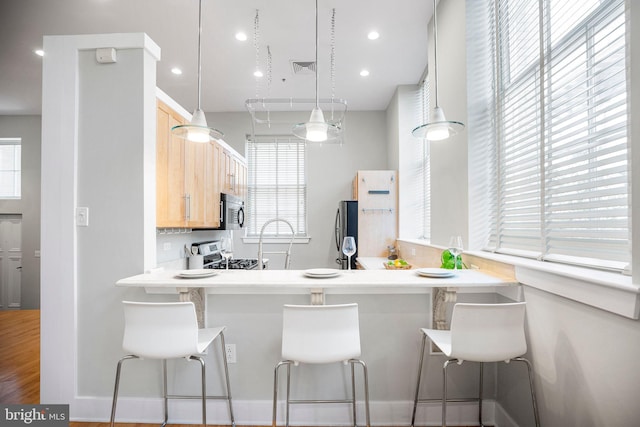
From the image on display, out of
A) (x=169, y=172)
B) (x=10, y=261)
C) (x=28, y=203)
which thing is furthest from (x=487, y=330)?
(x=10, y=261)

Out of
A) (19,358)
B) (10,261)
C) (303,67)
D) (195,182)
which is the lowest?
(19,358)

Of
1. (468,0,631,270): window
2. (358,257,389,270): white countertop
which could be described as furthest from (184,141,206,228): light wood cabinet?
(468,0,631,270): window

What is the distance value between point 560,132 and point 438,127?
22.8 inches

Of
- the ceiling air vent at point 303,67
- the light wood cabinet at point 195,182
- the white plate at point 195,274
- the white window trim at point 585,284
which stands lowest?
the white plate at point 195,274

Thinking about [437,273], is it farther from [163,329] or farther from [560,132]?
[163,329]

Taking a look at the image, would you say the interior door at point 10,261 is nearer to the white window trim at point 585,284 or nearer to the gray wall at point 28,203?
the gray wall at point 28,203

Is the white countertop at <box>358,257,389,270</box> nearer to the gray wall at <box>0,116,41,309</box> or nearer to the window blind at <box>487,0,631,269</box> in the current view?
the window blind at <box>487,0,631,269</box>

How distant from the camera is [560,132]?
154 cm

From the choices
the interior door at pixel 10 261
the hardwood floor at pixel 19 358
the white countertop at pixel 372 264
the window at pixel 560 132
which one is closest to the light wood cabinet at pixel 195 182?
the hardwood floor at pixel 19 358

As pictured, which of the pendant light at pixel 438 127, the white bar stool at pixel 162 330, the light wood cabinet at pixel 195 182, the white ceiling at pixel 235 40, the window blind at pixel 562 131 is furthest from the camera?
the light wood cabinet at pixel 195 182

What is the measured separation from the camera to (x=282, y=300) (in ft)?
6.29

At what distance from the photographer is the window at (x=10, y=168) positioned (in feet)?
16.3

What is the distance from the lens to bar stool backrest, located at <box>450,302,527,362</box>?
1387 mm

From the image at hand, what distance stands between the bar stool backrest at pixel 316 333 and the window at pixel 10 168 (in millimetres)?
5905
